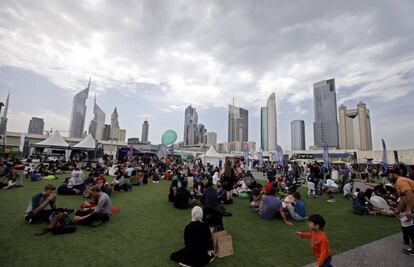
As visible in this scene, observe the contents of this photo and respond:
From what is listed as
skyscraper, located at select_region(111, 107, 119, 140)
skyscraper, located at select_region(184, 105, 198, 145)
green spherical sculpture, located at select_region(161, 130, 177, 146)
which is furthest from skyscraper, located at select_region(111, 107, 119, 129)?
green spherical sculpture, located at select_region(161, 130, 177, 146)

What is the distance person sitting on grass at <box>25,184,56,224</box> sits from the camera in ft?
16.8

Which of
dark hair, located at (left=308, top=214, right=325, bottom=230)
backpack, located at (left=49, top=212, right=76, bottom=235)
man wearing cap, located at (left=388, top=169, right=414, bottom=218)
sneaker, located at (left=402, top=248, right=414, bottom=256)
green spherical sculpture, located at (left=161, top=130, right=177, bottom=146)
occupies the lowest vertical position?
sneaker, located at (left=402, top=248, right=414, bottom=256)

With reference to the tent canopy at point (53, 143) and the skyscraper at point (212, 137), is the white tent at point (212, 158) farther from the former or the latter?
the skyscraper at point (212, 137)

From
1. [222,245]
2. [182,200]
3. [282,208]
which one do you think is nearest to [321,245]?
[222,245]

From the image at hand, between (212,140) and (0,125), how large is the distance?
143641mm

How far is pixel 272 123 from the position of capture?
14075cm

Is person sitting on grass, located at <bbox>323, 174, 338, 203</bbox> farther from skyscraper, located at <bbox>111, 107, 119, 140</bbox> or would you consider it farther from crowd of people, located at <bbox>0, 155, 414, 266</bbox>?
skyscraper, located at <bbox>111, 107, 119, 140</bbox>

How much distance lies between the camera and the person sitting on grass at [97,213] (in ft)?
17.1

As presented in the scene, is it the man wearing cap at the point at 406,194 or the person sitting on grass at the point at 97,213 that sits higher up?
the man wearing cap at the point at 406,194

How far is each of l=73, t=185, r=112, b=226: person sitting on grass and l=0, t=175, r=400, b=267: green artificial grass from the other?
0.54 feet

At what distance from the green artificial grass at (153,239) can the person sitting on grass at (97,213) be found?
164 millimetres

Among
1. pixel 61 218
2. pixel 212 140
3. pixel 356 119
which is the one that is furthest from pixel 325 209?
pixel 212 140

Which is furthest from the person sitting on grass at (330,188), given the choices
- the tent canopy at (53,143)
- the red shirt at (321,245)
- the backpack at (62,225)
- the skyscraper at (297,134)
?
the skyscraper at (297,134)

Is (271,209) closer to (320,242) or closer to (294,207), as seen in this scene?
(294,207)
